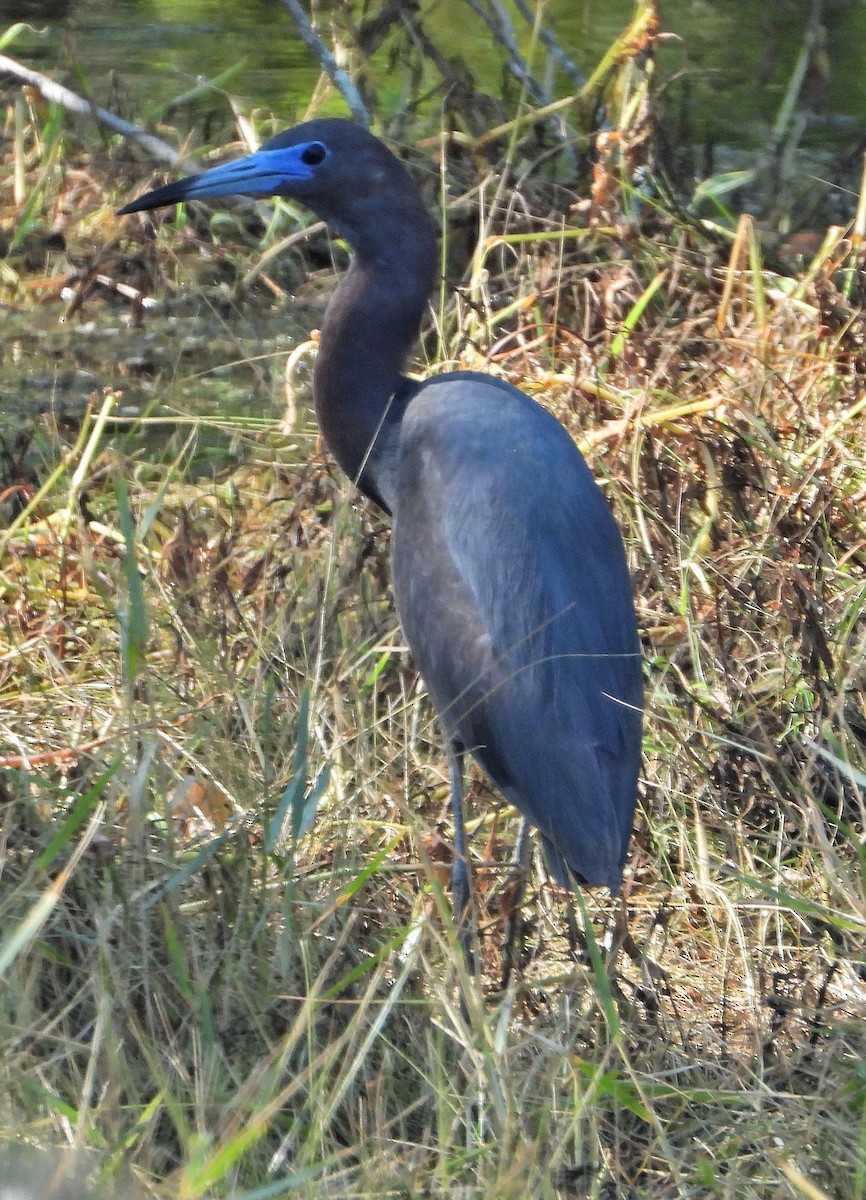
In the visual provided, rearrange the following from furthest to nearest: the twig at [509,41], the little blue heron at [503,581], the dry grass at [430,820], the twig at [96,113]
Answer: the twig at [96,113]
the twig at [509,41]
the little blue heron at [503,581]
the dry grass at [430,820]

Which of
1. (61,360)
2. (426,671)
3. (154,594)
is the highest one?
(426,671)

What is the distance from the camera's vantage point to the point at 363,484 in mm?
3354

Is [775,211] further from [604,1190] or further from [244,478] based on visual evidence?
[604,1190]

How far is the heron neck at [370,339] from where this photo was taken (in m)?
3.34

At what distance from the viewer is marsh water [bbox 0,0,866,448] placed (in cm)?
539

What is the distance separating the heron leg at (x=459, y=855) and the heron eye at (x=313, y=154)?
1.24 m

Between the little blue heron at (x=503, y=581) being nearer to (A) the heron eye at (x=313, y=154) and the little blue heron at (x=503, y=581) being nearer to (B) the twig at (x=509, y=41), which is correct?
(A) the heron eye at (x=313, y=154)

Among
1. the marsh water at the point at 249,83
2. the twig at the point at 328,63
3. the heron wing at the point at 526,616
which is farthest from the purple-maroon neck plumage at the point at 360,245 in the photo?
the twig at the point at 328,63

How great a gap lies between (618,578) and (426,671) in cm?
39

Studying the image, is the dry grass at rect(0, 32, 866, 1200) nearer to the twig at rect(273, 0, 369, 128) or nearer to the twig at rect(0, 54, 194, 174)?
the twig at rect(273, 0, 369, 128)

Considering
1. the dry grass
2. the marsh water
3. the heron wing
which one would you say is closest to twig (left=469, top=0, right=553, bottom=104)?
the marsh water

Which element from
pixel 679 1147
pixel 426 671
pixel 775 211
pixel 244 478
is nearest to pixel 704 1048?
pixel 679 1147

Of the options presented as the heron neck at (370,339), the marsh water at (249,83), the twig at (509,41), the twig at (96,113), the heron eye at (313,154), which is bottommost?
the marsh water at (249,83)

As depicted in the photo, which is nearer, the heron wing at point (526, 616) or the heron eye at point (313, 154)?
the heron wing at point (526, 616)
